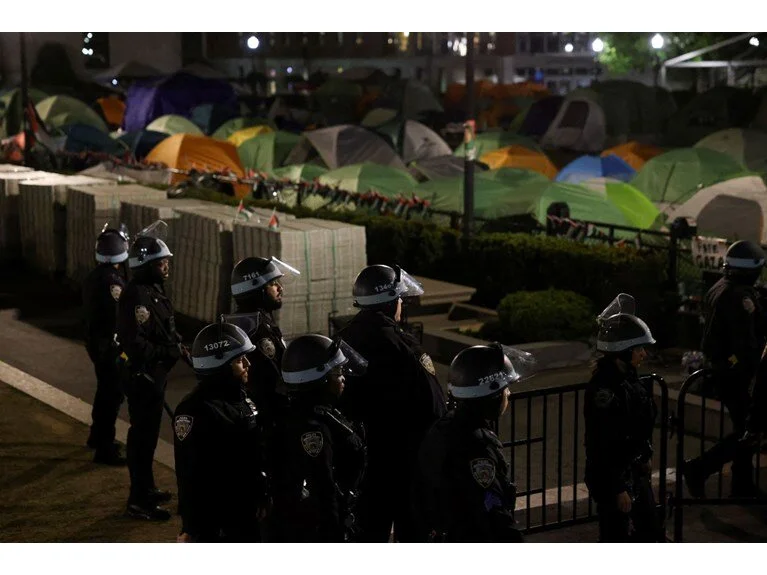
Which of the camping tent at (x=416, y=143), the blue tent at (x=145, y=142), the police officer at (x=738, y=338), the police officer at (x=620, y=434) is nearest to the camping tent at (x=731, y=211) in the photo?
the police officer at (x=738, y=338)

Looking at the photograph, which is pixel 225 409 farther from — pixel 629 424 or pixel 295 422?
pixel 629 424

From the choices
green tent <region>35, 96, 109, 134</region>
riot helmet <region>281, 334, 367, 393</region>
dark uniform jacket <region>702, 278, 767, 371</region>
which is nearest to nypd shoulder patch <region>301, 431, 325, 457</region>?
riot helmet <region>281, 334, 367, 393</region>

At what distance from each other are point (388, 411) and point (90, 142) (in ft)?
107

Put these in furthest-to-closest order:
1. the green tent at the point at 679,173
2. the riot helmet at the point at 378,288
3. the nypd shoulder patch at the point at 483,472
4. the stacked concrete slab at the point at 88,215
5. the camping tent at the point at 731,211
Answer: the green tent at the point at 679,173
the camping tent at the point at 731,211
the stacked concrete slab at the point at 88,215
the riot helmet at the point at 378,288
the nypd shoulder patch at the point at 483,472

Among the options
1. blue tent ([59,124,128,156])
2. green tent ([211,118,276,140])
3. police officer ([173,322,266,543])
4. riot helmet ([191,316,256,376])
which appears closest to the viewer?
police officer ([173,322,266,543])

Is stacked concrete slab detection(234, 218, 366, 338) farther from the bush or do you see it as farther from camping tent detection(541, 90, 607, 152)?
camping tent detection(541, 90, 607, 152)

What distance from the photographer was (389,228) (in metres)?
19.5

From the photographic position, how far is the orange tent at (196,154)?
112 ft

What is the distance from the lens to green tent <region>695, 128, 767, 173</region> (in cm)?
3288

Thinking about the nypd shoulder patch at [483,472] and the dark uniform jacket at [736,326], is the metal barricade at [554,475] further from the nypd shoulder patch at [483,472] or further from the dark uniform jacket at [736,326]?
the nypd shoulder patch at [483,472]

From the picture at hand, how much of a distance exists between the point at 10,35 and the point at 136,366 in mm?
69556

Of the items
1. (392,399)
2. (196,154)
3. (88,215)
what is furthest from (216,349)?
(196,154)

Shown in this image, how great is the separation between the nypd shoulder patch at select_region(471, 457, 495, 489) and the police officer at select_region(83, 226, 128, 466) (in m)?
5.55

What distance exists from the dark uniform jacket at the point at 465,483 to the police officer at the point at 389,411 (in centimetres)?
158
